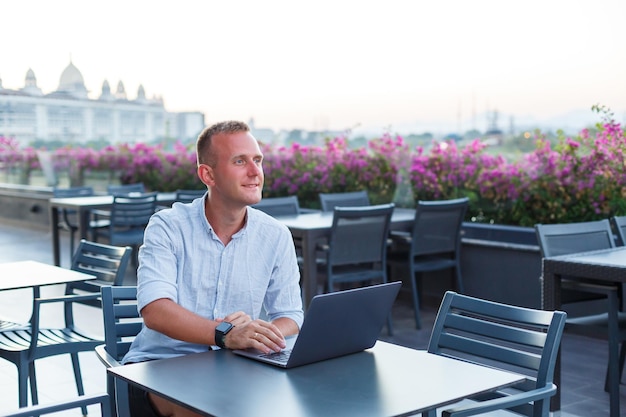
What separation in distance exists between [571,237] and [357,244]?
71.3 inches

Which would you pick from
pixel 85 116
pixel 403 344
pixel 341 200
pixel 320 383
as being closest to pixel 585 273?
pixel 403 344

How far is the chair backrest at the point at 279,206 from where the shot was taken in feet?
21.4

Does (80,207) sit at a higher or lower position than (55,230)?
higher

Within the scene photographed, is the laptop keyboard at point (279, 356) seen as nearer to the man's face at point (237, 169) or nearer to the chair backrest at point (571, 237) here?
the man's face at point (237, 169)

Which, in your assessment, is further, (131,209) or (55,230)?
(55,230)

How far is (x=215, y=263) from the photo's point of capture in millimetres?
2613

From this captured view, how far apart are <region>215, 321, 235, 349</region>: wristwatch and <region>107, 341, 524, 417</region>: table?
38 millimetres

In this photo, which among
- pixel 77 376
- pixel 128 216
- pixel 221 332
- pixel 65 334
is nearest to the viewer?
pixel 221 332

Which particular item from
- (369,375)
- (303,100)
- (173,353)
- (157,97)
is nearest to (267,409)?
(369,375)

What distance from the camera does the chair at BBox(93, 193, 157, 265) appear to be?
7777 millimetres

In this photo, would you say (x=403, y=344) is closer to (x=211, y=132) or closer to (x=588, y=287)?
(x=588, y=287)

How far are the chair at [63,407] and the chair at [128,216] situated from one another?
5.67m

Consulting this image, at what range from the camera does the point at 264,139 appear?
33.1 ft

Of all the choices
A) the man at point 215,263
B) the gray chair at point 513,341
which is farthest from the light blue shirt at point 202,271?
the gray chair at point 513,341
